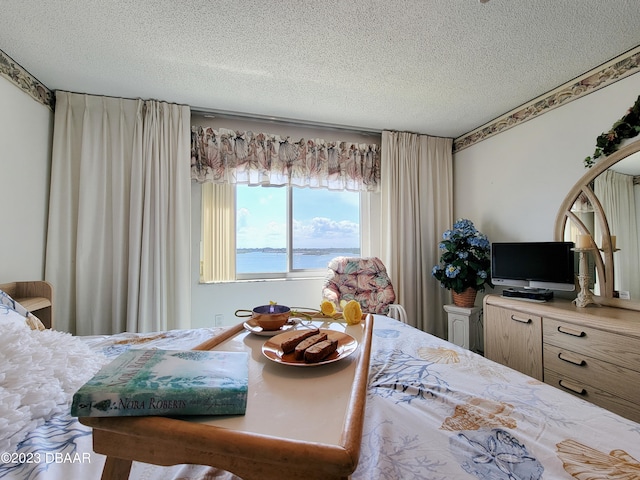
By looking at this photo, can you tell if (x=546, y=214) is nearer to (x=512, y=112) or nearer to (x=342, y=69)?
(x=512, y=112)

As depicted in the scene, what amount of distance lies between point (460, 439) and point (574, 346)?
1.65 meters

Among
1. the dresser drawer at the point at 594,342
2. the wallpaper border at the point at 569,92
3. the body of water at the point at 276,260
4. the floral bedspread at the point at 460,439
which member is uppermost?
the wallpaper border at the point at 569,92

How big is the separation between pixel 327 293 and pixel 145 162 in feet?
6.67

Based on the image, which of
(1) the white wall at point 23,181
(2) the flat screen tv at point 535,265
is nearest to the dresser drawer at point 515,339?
(2) the flat screen tv at point 535,265

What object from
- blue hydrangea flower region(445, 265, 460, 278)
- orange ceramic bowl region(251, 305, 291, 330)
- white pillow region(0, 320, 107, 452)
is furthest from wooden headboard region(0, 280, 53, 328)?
blue hydrangea flower region(445, 265, 460, 278)

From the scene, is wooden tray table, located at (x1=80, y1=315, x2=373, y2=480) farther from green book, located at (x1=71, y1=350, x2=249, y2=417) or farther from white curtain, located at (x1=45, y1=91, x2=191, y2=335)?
white curtain, located at (x1=45, y1=91, x2=191, y2=335)

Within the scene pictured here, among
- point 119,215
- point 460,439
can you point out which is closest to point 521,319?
point 460,439

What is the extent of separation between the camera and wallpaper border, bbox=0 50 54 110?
2004 mm

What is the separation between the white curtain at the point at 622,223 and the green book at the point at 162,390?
2.64 metres

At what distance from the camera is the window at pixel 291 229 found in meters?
3.16

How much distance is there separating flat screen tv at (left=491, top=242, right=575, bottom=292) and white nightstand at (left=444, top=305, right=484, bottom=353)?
0.49 metres

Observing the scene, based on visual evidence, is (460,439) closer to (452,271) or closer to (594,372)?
(594,372)

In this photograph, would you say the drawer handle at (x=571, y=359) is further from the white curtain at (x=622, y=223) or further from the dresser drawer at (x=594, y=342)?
the white curtain at (x=622, y=223)

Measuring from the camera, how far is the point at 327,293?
2697mm
